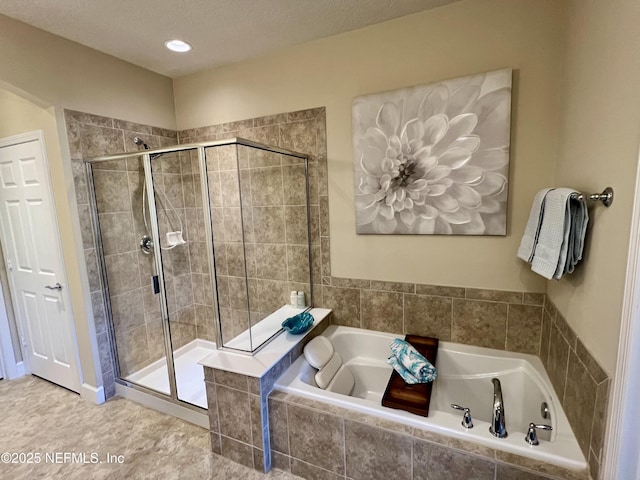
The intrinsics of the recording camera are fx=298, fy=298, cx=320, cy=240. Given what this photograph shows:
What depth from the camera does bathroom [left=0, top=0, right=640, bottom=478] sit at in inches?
46.6

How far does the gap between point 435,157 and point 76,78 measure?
103 inches

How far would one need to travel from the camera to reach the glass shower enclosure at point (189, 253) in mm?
2090

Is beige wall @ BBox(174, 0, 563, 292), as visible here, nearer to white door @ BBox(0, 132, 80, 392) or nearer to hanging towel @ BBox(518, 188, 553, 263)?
hanging towel @ BBox(518, 188, 553, 263)

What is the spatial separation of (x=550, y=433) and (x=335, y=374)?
4.02ft

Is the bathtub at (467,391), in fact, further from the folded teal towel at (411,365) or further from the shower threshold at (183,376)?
the shower threshold at (183,376)

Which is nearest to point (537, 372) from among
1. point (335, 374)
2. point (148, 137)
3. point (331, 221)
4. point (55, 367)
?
point (335, 374)

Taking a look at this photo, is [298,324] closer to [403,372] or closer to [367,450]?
[403,372]

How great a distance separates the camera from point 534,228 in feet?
5.23

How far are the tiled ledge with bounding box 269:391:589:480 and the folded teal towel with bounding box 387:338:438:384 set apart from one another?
36 centimetres

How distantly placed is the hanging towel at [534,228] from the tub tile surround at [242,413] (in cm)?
154

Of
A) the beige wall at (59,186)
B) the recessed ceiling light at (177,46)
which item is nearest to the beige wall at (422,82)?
the recessed ceiling light at (177,46)

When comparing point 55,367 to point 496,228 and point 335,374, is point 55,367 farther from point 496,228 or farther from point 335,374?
point 496,228

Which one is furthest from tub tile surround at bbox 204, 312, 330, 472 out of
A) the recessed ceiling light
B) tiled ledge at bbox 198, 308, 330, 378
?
the recessed ceiling light

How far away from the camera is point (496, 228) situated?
1937 millimetres
